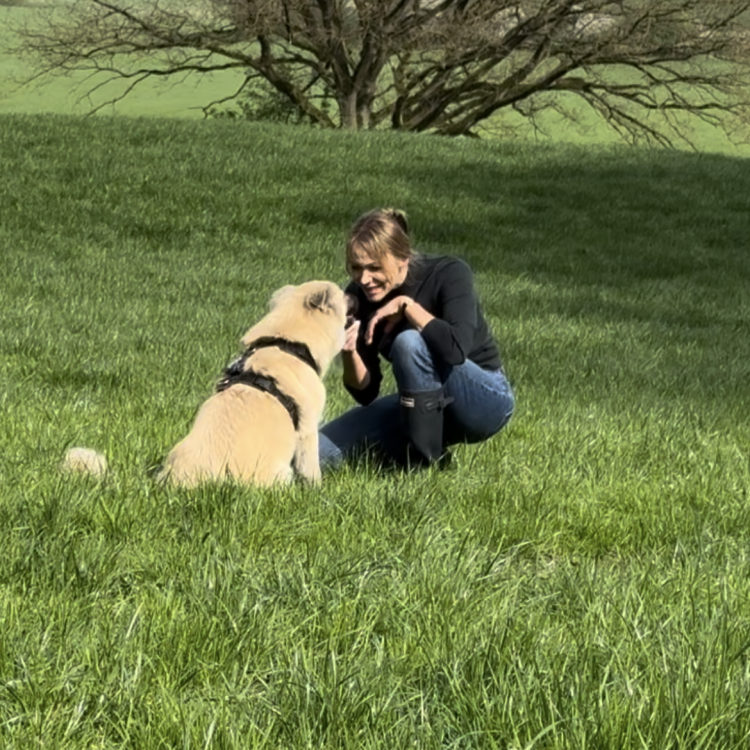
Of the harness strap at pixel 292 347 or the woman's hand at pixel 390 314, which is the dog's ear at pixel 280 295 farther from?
the woman's hand at pixel 390 314

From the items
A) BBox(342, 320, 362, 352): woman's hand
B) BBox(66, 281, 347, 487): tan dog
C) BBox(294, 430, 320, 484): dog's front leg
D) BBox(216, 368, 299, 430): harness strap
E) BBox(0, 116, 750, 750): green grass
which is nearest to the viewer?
BBox(0, 116, 750, 750): green grass

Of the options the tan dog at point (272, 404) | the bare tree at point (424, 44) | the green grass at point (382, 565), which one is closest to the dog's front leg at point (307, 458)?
the tan dog at point (272, 404)

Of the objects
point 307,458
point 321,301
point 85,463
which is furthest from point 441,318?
point 85,463

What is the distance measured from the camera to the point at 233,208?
57.7 feet

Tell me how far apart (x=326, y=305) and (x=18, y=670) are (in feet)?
8.11

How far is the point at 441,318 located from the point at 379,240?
534 mm

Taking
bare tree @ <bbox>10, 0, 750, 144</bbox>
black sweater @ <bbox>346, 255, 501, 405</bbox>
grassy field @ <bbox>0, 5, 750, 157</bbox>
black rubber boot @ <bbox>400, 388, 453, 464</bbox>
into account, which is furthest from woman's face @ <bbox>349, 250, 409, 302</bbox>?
grassy field @ <bbox>0, 5, 750, 157</bbox>

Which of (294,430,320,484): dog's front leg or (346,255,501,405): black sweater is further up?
(346,255,501,405): black sweater

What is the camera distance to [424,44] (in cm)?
3059

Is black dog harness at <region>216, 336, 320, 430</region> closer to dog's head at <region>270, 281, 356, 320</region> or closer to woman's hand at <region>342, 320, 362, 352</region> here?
dog's head at <region>270, 281, 356, 320</region>

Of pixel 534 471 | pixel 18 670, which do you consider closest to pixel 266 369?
pixel 534 471

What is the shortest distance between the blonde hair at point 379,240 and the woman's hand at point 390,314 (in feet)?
0.60

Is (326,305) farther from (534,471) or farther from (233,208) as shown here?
(233,208)

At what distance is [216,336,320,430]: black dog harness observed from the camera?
4.04 metres
